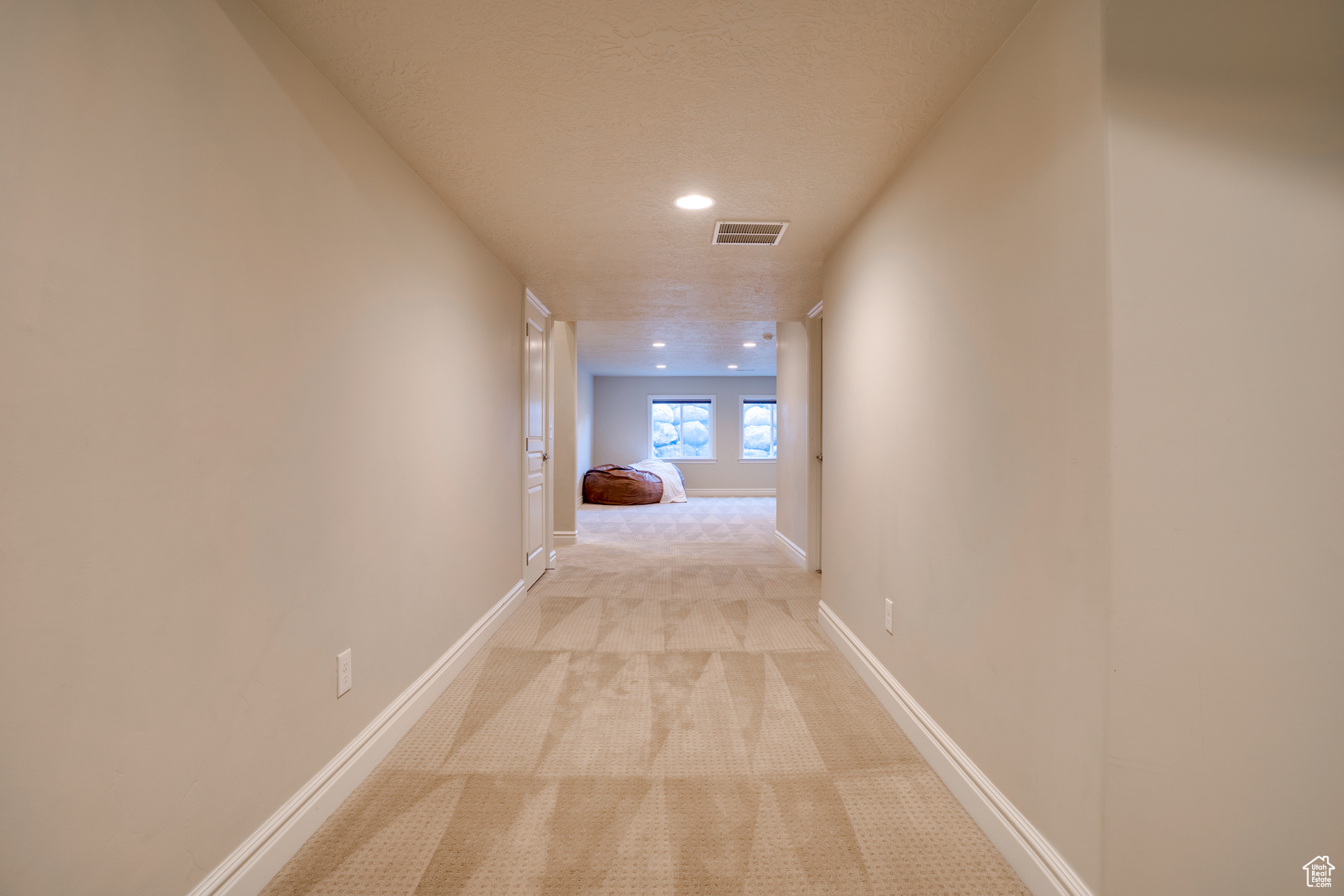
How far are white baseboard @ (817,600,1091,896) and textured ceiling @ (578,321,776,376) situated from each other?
3.63 metres

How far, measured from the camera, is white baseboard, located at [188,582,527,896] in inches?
50.8

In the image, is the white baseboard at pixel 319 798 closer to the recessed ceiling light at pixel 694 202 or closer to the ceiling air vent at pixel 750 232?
the recessed ceiling light at pixel 694 202

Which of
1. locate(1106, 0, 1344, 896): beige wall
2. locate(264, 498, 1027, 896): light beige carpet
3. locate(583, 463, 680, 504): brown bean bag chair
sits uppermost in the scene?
locate(1106, 0, 1344, 896): beige wall

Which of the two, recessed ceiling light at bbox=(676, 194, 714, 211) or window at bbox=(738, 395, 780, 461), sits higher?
recessed ceiling light at bbox=(676, 194, 714, 211)

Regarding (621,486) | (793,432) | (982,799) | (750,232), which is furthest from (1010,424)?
(621,486)

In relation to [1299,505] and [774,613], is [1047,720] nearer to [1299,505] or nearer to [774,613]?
[1299,505]

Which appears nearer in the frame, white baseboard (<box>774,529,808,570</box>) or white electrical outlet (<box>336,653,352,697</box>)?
white electrical outlet (<box>336,653,352,697</box>)

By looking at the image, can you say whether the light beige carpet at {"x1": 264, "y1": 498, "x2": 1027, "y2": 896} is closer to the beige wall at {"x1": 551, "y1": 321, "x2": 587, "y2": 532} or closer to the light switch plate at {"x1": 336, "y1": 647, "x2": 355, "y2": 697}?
the light switch plate at {"x1": 336, "y1": 647, "x2": 355, "y2": 697}

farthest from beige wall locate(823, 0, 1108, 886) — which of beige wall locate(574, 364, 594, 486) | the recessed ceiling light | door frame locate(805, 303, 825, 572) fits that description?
beige wall locate(574, 364, 594, 486)

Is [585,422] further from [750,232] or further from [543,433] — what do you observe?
[750,232]

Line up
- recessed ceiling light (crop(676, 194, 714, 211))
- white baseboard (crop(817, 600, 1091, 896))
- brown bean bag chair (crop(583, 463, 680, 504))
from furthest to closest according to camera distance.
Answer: brown bean bag chair (crop(583, 463, 680, 504)), recessed ceiling light (crop(676, 194, 714, 211)), white baseboard (crop(817, 600, 1091, 896))

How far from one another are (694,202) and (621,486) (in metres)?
7.01

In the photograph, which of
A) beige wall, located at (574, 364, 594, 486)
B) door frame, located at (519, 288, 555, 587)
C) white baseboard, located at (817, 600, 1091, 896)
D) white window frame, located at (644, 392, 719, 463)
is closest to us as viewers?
white baseboard, located at (817, 600, 1091, 896)

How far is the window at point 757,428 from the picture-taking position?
434 inches
